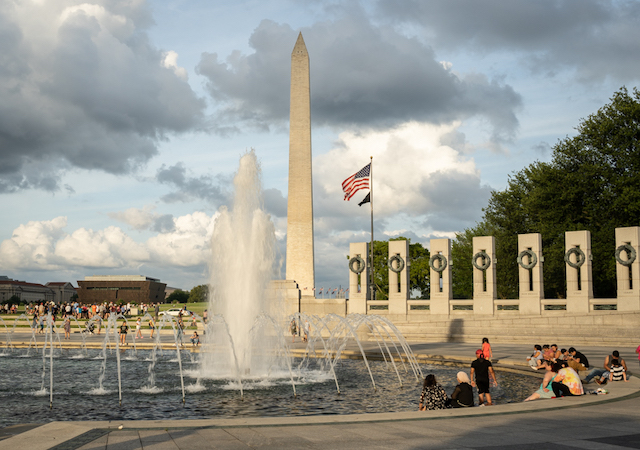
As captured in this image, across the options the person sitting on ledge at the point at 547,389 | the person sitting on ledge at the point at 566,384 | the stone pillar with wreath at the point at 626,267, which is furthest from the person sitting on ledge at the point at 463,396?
the stone pillar with wreath at the point at 626,267

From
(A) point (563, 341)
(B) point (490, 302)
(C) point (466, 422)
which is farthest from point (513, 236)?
(C) point (466, 422)

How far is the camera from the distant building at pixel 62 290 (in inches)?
5492

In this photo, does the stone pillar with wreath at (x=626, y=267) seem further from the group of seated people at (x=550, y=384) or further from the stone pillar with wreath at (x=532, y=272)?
the group of seated people at (x=550, y=384)

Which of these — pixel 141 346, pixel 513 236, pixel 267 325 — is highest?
pixel 513 236

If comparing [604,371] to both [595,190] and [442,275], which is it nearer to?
[442,275]

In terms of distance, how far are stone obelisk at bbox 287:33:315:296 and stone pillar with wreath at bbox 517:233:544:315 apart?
58.5 ft

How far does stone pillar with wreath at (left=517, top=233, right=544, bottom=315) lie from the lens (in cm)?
3441

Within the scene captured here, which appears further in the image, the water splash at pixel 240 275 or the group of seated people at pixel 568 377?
the water splash at pixel 240 275

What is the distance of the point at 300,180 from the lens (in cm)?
4634

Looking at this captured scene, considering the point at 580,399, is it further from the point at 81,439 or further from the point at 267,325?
the point at 267,325

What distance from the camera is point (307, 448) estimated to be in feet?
24.9

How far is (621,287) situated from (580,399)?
23.9 meters

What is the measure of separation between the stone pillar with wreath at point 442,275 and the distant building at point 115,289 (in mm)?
76088

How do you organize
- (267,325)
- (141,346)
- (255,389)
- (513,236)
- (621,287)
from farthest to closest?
(513,236) → (621,287) → (141,346) → (267,325) → (255,389)
